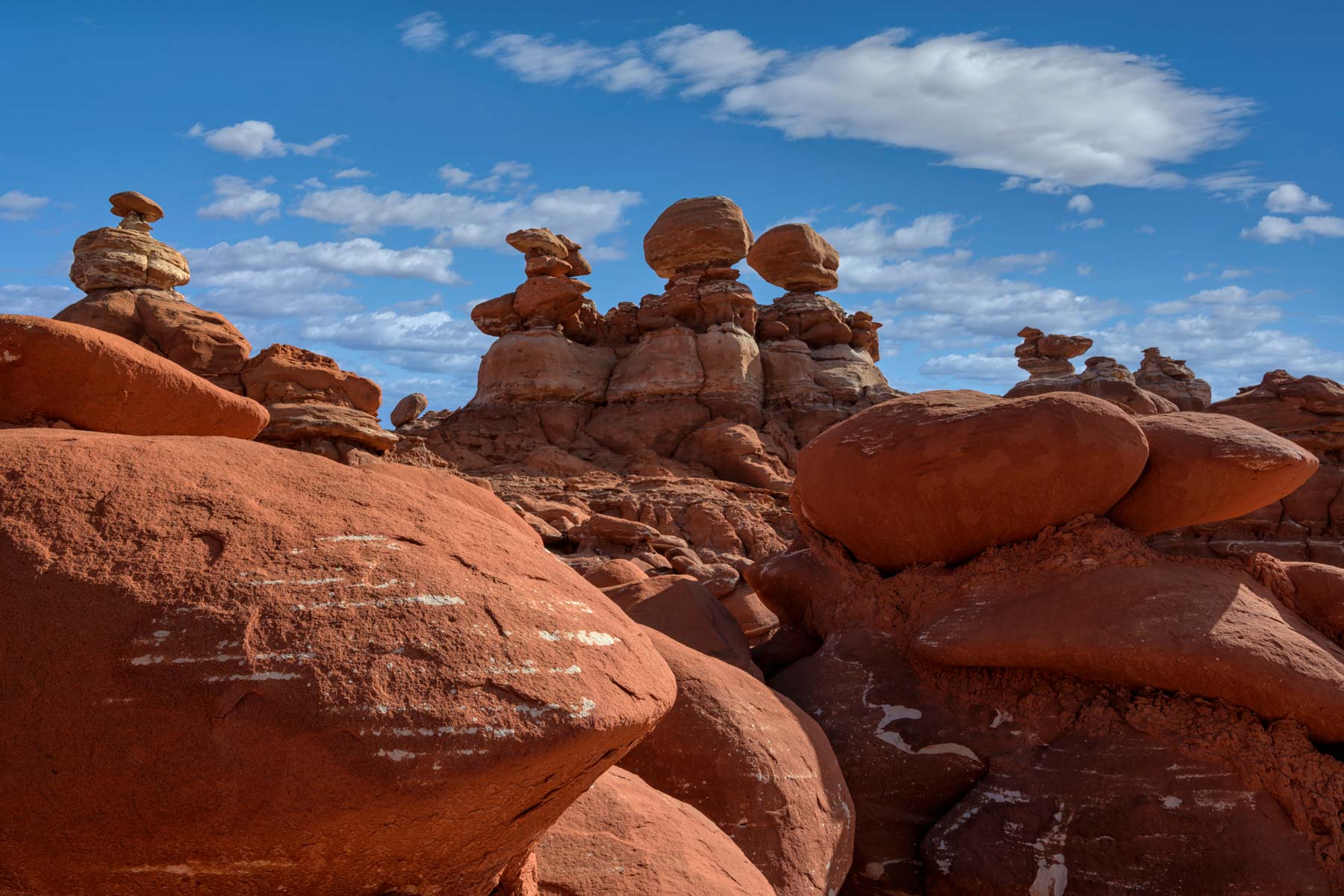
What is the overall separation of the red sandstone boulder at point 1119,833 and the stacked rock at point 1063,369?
1790 centimetres

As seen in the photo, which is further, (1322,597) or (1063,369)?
(1063,369)

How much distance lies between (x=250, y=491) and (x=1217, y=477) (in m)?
3.84

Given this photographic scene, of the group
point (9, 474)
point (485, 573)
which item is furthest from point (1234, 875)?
point (9, 474)

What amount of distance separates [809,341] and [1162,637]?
55.0 ft

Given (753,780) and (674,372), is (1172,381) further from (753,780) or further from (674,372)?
(753,780)

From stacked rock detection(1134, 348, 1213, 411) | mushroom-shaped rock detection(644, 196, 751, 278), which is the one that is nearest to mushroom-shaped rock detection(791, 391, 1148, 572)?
mushroom-shaped rock detection(644, 196, 751, 278)

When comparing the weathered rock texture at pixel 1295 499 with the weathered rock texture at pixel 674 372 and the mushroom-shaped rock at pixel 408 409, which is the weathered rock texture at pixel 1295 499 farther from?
the mushroom-shaped rock at pixel 408 409

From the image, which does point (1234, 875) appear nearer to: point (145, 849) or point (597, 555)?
point (145, 849)

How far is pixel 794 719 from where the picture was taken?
146 inches

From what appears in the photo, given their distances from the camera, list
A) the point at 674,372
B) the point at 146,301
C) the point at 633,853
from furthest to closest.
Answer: the point at 674,372
the point at 146,301
the point at 633,853

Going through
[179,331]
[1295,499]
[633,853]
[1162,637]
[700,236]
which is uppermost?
[700,236]

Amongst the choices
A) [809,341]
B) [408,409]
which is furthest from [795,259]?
[408,409]

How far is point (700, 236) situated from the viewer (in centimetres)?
1925

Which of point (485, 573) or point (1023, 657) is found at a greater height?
point (485, 573)
